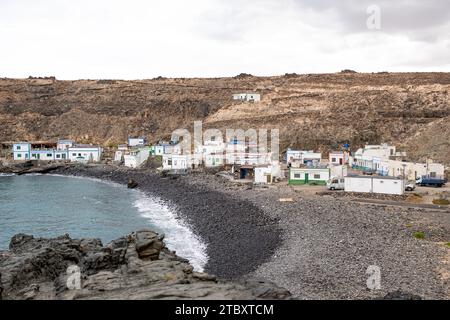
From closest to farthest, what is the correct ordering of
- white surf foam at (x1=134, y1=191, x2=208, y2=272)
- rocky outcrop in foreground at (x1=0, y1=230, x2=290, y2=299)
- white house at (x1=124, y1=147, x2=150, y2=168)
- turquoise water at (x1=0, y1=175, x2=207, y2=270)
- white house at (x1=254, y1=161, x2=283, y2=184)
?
rocky outcrop in foreground at (x1=0, y1=230, x2=290, y2=299)
white surf foam at (x1=134, y1=191, x2=208, y2=272)
turquoise water at (x1=0, y1=175, x2=207, y2=270)
white house at (x1=254, y1=161, x2=283, y2=184)
white house at (x1=124, y1=147, x2=150, y2=168)

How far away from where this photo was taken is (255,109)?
9112 centimetres

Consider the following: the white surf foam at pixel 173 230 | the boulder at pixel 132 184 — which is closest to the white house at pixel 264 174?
the white surf foam at pixel 173 230

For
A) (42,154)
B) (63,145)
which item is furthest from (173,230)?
(63,145)

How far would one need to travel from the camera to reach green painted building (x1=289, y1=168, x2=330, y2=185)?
48.0m

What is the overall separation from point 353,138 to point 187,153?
2561 centimetres

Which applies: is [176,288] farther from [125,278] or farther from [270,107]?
[270,107]

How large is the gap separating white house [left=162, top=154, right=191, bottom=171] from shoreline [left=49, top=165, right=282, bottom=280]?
5879 millimetres

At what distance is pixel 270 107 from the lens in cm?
9050

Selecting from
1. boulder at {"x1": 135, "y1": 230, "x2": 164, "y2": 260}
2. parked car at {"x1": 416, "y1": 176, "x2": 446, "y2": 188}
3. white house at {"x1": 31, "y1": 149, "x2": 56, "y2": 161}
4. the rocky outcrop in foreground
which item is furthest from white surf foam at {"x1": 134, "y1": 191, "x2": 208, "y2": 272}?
white house at {"x1": 31, "y1": 149, "x2": 56, "y2": 161}

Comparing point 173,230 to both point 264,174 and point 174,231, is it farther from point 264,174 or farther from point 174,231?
point 264,174

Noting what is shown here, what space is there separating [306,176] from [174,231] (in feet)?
60.4

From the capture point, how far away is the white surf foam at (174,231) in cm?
2818

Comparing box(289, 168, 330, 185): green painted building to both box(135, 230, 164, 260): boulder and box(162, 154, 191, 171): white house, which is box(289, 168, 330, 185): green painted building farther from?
box(135, 230, 164, 260): boulder

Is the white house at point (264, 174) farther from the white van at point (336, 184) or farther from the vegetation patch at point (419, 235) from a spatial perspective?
the vegetation patch at point (419, 235)
